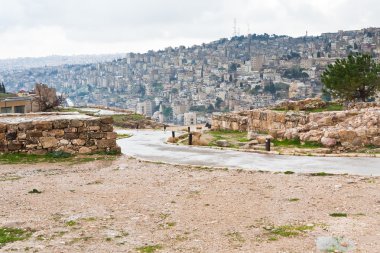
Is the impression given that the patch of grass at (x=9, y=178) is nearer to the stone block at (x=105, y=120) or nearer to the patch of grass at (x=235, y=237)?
the stone block at (x=105, y=120)

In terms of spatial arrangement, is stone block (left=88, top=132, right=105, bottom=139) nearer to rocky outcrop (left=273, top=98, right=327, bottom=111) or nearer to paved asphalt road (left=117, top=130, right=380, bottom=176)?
paved asphalt road (left=117, top=130, right=380, bottom=176)

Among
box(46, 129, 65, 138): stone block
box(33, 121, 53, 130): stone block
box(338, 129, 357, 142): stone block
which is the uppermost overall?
box(33, 121, 53, 130): stone block

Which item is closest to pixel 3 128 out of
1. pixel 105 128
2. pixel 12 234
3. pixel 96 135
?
pixel 96 135

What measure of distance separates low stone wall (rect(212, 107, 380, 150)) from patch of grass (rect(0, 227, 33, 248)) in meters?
12.2

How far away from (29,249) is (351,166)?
29.9 feet

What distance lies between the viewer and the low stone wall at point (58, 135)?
15117 millimetres

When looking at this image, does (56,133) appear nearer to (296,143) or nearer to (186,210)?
(186,210)

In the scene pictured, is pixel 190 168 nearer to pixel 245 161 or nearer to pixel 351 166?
pixel 245 161

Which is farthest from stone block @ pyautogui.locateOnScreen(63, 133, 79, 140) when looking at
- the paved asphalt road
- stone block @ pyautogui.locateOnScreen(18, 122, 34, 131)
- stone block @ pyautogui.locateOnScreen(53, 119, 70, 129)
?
the paved asphalt road

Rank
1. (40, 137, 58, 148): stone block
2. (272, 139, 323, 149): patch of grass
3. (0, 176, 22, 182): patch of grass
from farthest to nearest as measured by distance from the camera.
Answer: (272, 139, 323, 149): patch of grass
(40, 137, 58, 148): stone block
(0, 176, 22, 182): patch of grass

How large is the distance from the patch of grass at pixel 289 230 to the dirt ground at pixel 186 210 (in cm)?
2

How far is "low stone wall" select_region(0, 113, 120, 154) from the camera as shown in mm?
15117

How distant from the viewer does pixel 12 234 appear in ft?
23.6

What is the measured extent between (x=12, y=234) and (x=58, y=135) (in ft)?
28.1
